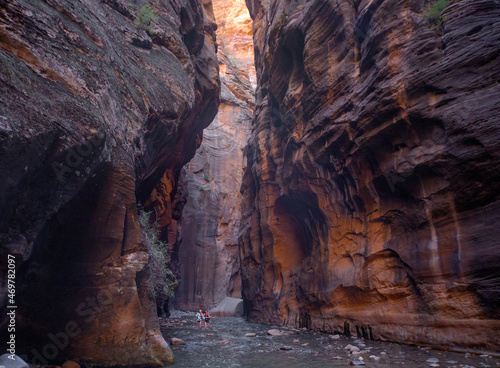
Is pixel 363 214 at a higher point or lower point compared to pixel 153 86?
lower

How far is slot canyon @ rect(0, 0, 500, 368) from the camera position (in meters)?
6.41

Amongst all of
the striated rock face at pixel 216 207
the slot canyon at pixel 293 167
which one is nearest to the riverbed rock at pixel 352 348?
the slot canyon at pixel 293 167

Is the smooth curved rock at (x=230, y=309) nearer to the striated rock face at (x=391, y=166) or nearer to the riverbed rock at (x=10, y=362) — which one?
the striated rock face at (x=391, y=166)

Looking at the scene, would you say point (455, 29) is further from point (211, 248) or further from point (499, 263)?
point (211, 248)

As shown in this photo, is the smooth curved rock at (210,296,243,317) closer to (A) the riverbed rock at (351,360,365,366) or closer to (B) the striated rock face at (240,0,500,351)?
(B) the striated rock face at (240,0,500,351)

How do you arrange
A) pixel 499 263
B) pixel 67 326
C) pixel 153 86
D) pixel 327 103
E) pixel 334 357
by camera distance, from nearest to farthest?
pixel 67 326
pixel 499 263
pixel 334 357
pixel 153 86
pixel 327 103

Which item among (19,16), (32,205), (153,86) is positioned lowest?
(32,205)

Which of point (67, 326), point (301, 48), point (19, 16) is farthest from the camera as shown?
point (301, 48)

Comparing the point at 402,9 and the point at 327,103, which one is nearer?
the point at 402,9

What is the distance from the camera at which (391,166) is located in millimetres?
11875

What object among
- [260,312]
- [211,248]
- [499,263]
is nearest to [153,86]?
[499,263]

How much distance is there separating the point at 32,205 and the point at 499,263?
10027 millimetres

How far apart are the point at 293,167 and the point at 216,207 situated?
91.8ft

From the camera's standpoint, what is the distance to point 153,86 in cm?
1157
